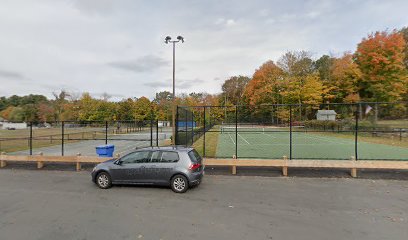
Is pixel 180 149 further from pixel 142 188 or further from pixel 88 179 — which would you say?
pixel 88 179

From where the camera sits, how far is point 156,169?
8.12 meters

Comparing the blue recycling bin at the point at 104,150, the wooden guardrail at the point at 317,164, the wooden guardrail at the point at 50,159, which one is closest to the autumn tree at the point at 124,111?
the wooden guardrail at the point at 50,159

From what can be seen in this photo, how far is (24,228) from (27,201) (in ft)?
7.23

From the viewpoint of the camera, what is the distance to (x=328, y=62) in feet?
191

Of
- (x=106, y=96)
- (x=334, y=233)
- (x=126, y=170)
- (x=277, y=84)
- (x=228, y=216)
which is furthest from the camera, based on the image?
(x=106, y=96)

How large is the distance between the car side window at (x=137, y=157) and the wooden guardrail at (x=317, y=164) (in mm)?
2888

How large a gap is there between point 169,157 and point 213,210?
102 inches

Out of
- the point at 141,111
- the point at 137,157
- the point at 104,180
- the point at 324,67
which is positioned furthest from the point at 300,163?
the point at 141,111

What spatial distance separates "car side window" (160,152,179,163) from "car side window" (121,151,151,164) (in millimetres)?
561

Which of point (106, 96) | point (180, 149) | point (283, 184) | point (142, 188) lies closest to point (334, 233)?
point (283, 184)

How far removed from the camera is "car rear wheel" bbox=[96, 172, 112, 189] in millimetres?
8352

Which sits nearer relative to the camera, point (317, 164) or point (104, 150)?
point (317, 164)

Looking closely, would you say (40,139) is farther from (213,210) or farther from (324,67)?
(324,67)

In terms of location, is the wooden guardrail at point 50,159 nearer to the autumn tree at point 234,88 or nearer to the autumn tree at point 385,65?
the autumn tree at point 385,65
